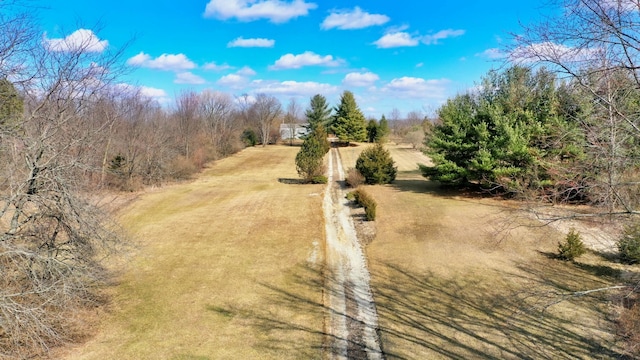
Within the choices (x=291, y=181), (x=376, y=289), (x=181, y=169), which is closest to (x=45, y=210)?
(x=376, y=289)

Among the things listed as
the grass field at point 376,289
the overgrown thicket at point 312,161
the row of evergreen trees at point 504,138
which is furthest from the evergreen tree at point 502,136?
the overgrown thicket at point 312,161

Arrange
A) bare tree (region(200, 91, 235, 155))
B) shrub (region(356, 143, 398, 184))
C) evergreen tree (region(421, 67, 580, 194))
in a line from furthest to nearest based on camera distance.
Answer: bare tree (region(200, 91, 235, 155)) → shrub (region(356, 143, 398, 184)) → evergreen tree (region(421, 67, 580, 194))

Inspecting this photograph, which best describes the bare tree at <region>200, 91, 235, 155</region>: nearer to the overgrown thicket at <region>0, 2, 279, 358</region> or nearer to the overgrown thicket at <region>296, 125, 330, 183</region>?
the overgrown thicket at <region>296, 125, 330, 183</region>

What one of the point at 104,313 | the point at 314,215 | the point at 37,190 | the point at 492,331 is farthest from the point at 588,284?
the point at 37,190

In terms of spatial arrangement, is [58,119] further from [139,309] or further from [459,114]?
[459,114]

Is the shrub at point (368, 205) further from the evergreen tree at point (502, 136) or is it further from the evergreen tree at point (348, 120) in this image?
the evergreen tree at point (348, 120)

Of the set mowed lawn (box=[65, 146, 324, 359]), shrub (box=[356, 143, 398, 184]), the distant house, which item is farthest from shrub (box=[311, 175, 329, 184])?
the distant house
